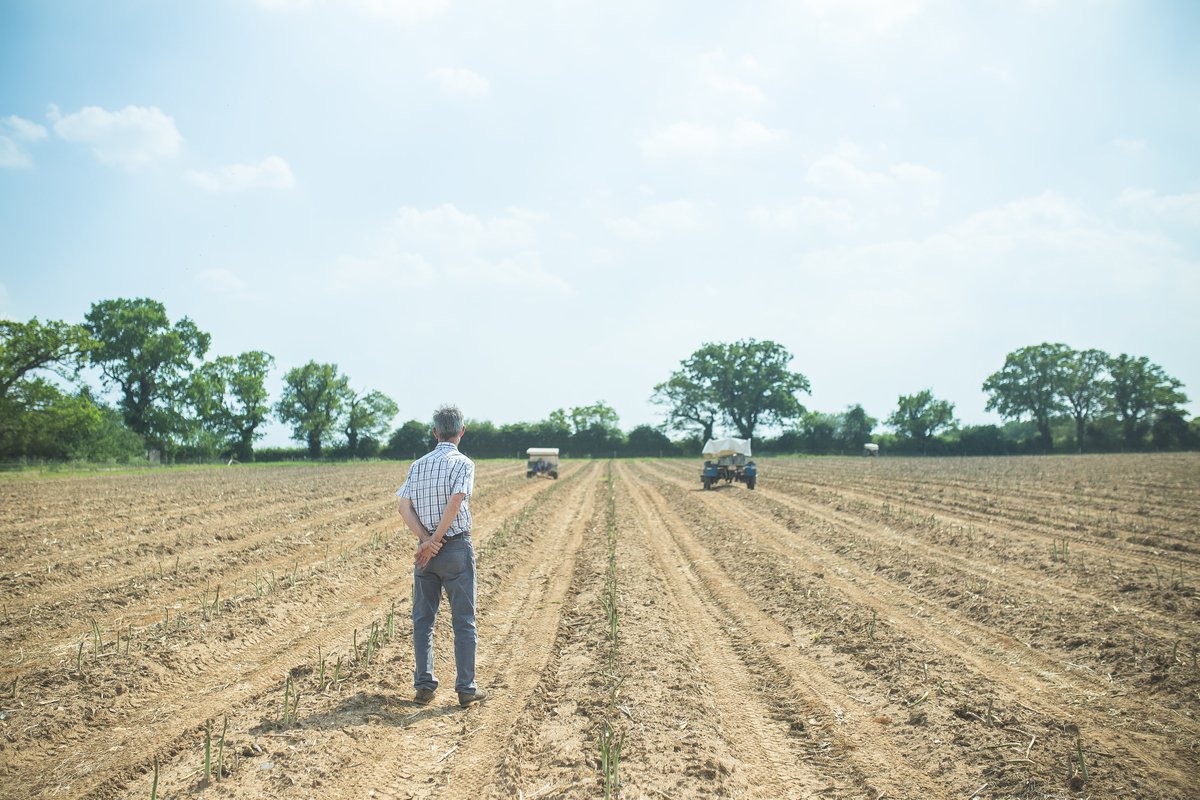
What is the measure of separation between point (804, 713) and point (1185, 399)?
318 feet

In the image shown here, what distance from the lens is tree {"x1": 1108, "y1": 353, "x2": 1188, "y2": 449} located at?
243 ft

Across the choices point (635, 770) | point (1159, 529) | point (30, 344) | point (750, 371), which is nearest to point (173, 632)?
point (635, 770)

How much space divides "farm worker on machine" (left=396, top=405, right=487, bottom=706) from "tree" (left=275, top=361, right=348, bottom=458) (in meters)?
77.8

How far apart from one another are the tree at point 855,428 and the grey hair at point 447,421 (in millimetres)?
79692

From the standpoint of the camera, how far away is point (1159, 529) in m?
13.8

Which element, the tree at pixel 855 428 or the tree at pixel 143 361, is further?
the tree at pixel 855 428

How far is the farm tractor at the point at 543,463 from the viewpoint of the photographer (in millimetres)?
35656

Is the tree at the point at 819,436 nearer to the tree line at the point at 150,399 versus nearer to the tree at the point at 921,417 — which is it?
the tree at the point at 921,417

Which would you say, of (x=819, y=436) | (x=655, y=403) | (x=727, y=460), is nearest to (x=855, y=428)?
(x=819, y=436)

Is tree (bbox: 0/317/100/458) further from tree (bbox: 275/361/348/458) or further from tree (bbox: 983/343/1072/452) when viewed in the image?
tree (bbox: 983/343/1072/452)

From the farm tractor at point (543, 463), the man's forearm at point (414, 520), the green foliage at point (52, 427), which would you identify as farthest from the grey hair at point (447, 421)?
the green foliage at point (52, 427)

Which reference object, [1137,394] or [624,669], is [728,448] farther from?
[1137,394]

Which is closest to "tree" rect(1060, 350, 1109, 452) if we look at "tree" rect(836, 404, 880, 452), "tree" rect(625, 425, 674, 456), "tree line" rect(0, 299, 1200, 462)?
"tree line" rect(0, 299, 1200, 462)

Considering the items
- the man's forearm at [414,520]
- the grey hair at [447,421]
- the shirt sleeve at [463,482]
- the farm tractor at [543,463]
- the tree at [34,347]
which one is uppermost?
the tree at [34,347]
